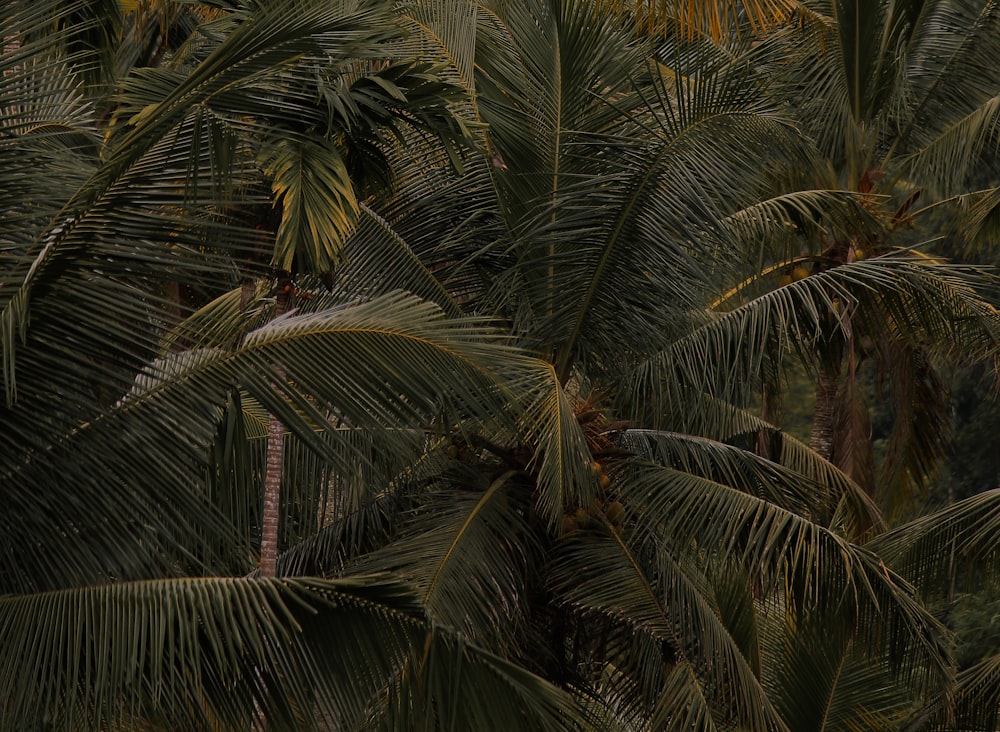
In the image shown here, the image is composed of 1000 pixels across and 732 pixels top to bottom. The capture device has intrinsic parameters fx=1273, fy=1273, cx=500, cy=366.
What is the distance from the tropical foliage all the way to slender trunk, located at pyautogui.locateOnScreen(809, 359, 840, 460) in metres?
1.64

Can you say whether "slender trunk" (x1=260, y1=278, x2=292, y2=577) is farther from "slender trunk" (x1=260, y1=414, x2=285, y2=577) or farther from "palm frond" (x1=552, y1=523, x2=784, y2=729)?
"palm frond" (x1=552, y1=523, x2=784, y2=729)

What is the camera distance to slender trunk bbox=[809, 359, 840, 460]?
11.6 metres

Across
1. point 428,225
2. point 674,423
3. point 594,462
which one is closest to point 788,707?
point 674,423

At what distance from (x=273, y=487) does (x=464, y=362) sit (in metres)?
2.61

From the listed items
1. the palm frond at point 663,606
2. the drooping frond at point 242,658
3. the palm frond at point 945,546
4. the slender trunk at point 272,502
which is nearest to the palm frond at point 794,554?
the palm frond at point 663,606

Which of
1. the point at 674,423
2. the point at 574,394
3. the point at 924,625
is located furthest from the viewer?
the point at 674,423

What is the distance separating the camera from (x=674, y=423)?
859cm

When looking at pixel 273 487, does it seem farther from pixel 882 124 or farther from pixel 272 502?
pixel 882 124

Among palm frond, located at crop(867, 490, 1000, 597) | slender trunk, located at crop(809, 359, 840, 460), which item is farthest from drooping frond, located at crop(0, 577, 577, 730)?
slender trunk, located at crop(809, 359, 840, 460)

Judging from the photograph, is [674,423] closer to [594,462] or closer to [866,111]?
[594,462]

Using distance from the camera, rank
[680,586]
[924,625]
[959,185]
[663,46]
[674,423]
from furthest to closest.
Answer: [959,185] < [663,46] < [674,423] < [680,586] < [924,625]

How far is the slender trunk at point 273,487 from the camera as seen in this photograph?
653 centimetres

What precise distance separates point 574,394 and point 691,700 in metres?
1.94

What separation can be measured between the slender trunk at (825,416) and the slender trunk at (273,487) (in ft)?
20.1
